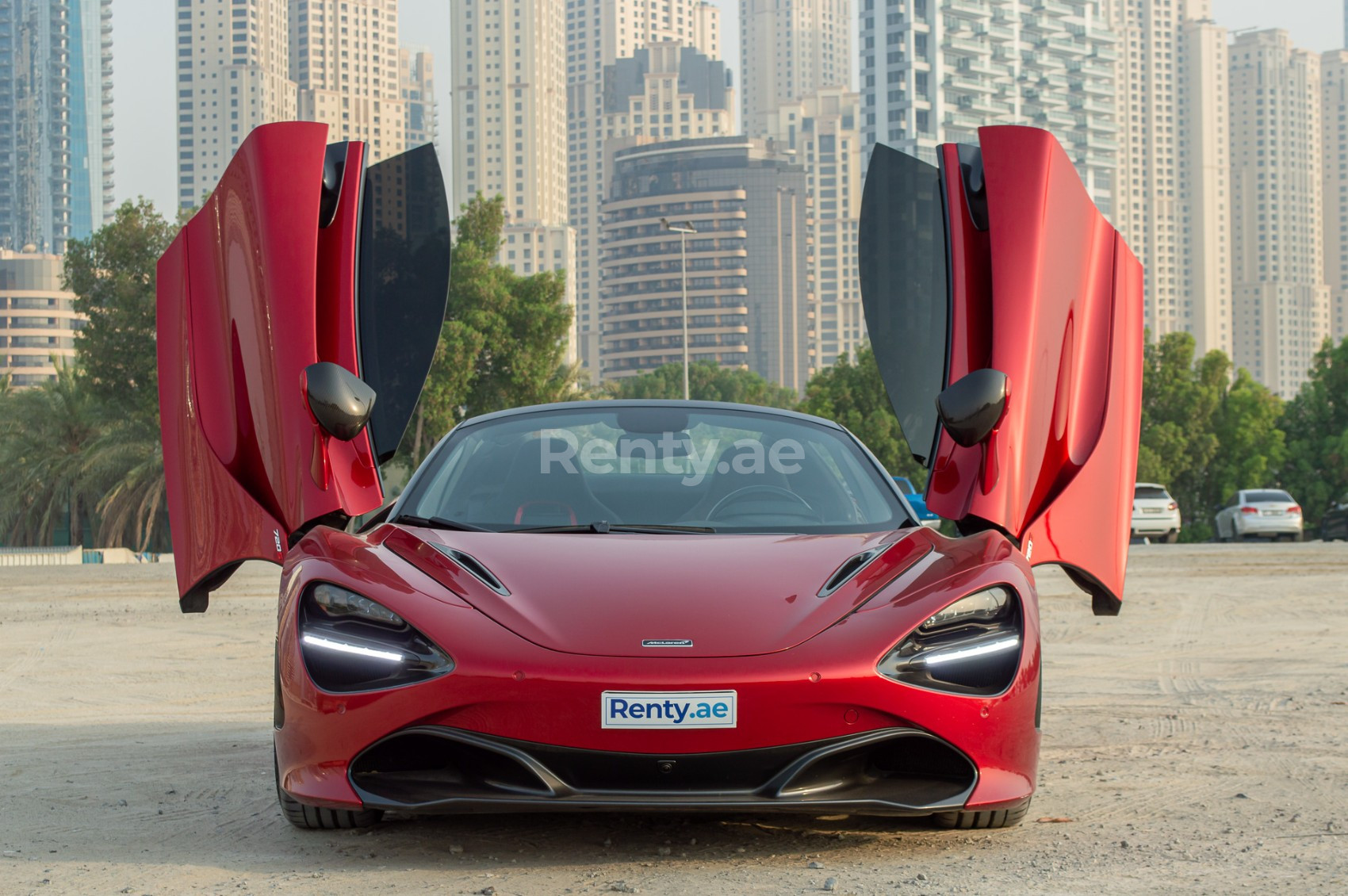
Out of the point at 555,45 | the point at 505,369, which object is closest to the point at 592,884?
the point at 505,369

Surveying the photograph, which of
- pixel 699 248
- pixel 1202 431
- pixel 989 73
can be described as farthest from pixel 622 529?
pixel 699 248

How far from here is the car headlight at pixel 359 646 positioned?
11.5 feet

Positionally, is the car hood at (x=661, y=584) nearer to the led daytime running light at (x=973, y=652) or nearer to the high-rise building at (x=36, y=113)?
the led daytime running light at (x=973, y=652)

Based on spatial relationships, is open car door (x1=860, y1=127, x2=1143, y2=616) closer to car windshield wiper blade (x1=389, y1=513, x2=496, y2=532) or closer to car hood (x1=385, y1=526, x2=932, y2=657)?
car hood (x1=385, y1=526, x2=932, y2=657)

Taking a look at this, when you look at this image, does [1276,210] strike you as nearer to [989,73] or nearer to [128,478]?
[989,73]

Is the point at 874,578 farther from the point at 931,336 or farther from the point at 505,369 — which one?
the point at 505,369

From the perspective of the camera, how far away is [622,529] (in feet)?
14.2

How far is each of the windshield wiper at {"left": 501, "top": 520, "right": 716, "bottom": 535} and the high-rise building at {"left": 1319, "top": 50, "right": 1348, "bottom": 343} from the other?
209200 mm

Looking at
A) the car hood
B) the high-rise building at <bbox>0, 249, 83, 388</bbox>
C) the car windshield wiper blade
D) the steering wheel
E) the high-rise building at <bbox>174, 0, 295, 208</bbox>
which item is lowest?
the car hood

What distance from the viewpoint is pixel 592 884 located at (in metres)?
3.42

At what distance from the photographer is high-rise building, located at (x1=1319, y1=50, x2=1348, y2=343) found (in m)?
195

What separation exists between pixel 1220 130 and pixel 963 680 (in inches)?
7666

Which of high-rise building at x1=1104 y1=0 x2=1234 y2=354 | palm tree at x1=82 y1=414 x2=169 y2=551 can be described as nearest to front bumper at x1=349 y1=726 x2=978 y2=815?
palm tree at x1=82 y1=414 x2=169 y2=551

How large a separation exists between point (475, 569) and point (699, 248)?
15468cm
